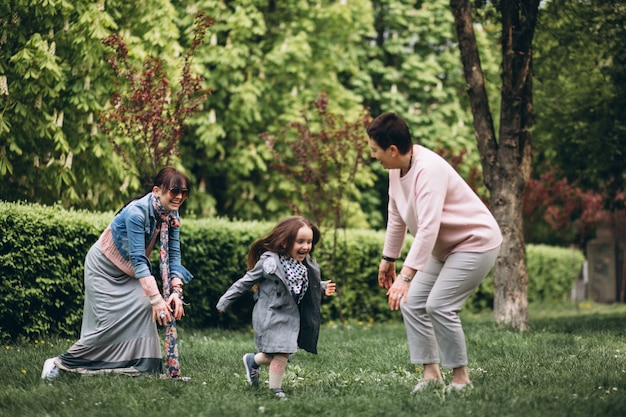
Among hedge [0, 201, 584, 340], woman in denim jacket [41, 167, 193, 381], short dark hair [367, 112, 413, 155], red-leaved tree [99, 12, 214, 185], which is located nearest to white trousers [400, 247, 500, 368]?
short dark hair [367, 112, 413, 155]

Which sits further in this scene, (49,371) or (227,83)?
(227,83)

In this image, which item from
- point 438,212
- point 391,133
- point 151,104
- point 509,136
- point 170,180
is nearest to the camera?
point 438,212

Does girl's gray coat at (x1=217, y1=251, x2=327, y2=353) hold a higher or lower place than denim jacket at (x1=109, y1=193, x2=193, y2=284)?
lower

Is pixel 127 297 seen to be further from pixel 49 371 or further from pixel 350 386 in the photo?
pixel 350 386

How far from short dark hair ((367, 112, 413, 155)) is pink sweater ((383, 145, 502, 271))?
15 cm

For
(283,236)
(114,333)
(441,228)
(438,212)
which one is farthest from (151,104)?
(438,212)

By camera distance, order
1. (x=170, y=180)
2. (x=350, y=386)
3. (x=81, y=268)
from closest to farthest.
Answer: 1. (x=350, y=386)
2. (x=170, y=180)
3. (x=81, y=268)

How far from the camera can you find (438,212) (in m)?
5.33

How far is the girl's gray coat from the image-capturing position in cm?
563

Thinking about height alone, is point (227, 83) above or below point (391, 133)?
above

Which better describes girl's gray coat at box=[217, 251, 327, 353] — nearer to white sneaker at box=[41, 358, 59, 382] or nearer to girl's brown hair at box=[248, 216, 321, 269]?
girl's brown hair at box=[248, 216, 321, 269]

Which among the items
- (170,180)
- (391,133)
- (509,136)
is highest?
(509,136)

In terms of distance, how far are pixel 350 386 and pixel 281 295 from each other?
36.6 inches

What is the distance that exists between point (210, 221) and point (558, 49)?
6317 mm
